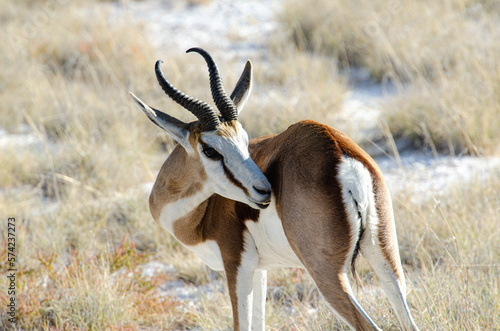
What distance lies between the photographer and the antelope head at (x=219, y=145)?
2.83m

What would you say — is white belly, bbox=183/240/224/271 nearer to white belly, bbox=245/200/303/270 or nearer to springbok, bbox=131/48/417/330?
springbok, bbox=131/48/417/330

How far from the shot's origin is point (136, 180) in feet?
21.7

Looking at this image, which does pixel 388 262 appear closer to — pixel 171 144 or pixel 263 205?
pixel 263 205

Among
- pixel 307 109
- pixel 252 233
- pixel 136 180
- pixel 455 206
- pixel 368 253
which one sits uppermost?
pixel 368 253

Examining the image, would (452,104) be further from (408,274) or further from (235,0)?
(235,0)

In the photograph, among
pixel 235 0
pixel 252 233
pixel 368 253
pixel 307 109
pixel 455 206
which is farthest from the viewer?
pixel 235 0

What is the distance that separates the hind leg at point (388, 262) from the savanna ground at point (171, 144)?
2.11 ft

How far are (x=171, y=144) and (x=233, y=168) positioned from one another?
4.61 meters

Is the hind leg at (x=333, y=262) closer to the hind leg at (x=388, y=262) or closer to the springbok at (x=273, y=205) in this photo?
the springbok at (x=273, y=205)

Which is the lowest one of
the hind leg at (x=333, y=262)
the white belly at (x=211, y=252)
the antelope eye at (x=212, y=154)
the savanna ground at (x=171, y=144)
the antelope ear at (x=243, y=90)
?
the savanna ground at (x=171, y=144)

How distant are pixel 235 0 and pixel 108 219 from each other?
866 cm

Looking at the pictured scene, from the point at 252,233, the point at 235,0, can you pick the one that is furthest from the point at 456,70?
the point at 235,0

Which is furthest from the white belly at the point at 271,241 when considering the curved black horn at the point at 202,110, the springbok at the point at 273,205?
the curved black horn at the point at 202,110

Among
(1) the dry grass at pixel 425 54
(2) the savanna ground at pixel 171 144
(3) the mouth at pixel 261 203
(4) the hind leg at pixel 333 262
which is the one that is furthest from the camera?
(1) the dry grass at pixel 425 54
